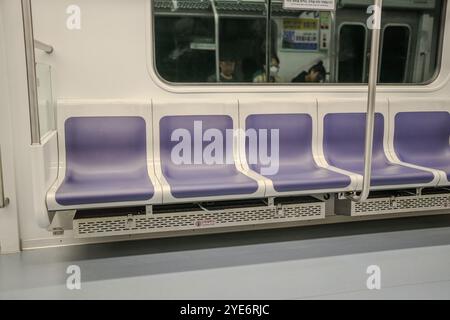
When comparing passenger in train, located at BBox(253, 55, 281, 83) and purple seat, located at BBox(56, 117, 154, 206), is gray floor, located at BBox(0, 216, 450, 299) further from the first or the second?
passenger in train, located at BBox(253, 55, 281, 83)

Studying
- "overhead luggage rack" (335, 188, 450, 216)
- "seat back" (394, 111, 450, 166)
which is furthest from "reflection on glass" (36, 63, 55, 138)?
"seat back" (394, 111, 450, 166)

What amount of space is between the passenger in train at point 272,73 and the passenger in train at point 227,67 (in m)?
0.19

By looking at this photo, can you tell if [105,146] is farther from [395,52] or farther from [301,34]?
[395,52]

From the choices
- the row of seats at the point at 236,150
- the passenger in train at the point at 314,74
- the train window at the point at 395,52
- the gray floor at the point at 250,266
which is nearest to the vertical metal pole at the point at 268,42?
the passenger in train at the point at 314,74

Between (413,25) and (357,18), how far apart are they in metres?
0.56

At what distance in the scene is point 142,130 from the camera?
3002 millimetres

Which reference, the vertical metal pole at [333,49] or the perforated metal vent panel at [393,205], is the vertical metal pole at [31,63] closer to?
the perforated metal vent panel at [393,205]

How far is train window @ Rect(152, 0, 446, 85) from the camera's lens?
3266 millimetres

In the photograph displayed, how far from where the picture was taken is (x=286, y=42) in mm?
3600

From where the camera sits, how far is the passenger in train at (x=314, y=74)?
3.60 m

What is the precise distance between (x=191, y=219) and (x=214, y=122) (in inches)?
30.0

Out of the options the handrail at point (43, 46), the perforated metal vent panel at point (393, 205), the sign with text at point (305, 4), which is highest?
the sign with text at point (305, 4)
